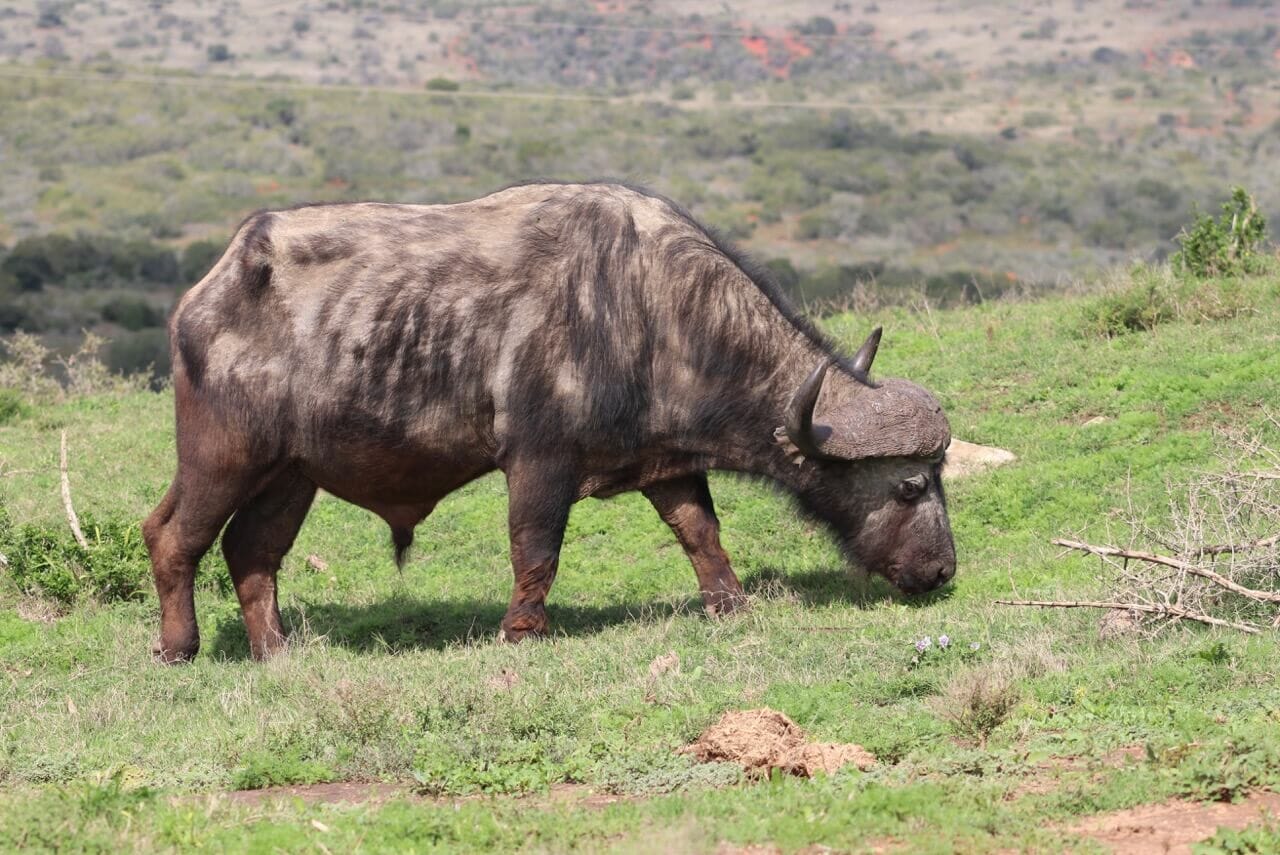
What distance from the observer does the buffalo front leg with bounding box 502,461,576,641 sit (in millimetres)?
9734

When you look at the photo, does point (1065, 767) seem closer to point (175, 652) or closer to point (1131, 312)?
point (175, 652)

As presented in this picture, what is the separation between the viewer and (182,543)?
10.1 m

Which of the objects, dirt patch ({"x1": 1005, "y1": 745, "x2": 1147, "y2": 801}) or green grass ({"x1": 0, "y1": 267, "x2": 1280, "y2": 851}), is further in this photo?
dirt patch ({"x1": 1005, "y1": 745, "x2": 1147, "y2": 801})

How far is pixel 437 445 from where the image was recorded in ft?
32.6

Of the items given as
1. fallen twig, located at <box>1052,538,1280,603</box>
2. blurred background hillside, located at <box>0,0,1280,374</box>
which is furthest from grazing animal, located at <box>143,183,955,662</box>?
blurred background hillside, located at <box>0,0,1280,374</box>

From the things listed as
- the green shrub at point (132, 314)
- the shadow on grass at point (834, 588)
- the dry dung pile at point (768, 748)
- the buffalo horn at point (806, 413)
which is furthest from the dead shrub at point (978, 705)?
the green shrub at point (132, 314)

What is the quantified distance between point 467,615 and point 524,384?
2.04 metres

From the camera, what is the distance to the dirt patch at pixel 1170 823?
5.77m

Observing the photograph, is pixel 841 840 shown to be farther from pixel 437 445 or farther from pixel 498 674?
pixel 437 445

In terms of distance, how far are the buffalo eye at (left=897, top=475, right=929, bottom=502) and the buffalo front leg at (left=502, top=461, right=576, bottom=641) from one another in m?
1.97

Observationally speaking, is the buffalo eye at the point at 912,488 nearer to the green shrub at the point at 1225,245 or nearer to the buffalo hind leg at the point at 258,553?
the buffalo hind leg at the point at 258,553

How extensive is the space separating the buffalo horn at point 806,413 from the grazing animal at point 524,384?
17 millimetres

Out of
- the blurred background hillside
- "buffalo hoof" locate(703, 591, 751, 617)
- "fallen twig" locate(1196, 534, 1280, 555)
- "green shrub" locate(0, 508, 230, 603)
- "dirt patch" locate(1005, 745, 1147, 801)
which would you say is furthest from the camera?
the blurred background hillside

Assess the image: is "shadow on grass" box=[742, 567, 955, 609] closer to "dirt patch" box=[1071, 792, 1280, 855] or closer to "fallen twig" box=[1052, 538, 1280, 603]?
"fallen twig" box=[1052, 538, 1280, 603]
